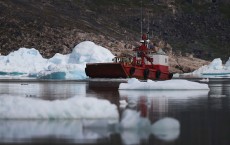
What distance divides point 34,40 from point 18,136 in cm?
10339

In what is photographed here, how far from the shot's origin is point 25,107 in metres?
19.8

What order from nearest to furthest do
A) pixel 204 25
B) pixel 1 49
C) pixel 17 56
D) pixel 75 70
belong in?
pixel 75 70
pixel 17 56
pixel 1 49
pixel 204 25

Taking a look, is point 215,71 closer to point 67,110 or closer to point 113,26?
point 113,26

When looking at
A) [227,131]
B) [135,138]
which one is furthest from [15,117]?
[227,131]

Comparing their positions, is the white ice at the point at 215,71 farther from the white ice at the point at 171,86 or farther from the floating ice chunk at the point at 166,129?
the floating ice chunk at the point at 166,129

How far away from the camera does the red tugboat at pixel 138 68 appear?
7181 centimetres

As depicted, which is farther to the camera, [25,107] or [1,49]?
[1,49]

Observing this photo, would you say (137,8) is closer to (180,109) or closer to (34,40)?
(34,40)

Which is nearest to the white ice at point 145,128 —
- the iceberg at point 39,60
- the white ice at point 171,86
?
the white ice at point 171,86

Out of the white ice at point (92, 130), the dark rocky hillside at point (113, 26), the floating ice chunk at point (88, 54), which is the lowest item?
the white ice at point (92, 130)

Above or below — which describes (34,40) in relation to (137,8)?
below

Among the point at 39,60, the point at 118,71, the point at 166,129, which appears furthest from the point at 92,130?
the point at 39,60

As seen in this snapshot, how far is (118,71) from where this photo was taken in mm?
72188

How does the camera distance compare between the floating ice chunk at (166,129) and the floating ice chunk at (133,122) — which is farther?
the floating ice chunk at (133,122)
